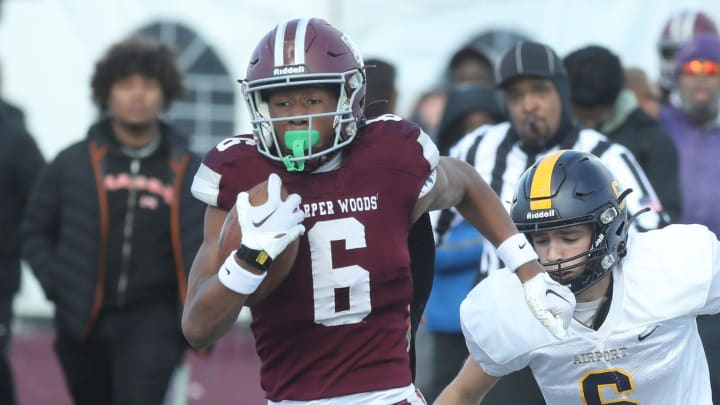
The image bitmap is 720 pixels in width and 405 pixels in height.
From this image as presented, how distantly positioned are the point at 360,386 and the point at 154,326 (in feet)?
8.30

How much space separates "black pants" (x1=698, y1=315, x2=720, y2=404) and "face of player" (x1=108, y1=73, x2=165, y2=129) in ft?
8.76

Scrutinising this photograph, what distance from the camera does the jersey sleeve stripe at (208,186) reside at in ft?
11.9

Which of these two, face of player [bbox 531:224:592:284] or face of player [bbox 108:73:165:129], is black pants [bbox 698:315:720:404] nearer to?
face of player [bbox 531:224:592:284]

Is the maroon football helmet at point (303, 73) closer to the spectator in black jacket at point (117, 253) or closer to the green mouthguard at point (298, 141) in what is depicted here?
the green mouthguard at point (298, 141)

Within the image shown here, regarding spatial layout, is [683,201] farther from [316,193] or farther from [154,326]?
[316,193]

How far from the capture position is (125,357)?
6.00 m

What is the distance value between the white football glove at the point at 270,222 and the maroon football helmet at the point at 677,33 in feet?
14.7

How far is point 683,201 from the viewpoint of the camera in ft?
22.1

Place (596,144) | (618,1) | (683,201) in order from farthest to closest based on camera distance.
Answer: (618,1)
(683,201)
(596,144)

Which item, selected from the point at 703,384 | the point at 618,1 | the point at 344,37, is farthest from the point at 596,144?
the point at 618,1

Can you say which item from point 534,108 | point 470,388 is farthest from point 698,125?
point 470,388

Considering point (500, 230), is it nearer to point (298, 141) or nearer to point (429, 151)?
point (429, 151)

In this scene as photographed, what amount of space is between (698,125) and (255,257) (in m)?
4.10

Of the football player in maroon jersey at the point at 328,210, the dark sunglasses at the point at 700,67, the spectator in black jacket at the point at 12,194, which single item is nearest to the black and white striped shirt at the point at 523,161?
the football player in maroon jersey at the point at 328,210
